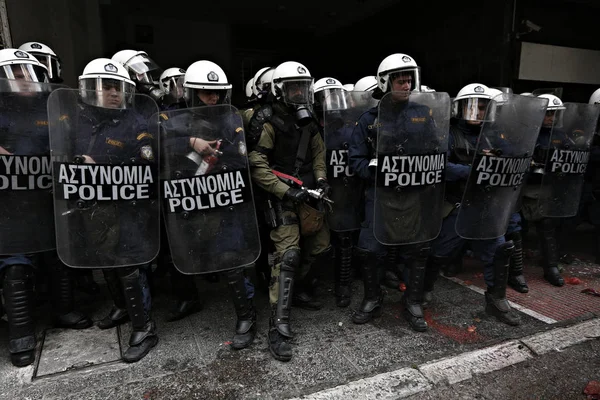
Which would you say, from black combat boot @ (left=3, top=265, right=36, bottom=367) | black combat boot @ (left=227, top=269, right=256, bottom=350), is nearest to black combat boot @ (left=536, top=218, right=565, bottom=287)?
black combat boot @ (left=227, top=269, right=256, bottom=350)

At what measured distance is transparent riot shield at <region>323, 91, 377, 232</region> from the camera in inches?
142

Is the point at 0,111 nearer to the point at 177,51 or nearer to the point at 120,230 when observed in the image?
the point at 120,230

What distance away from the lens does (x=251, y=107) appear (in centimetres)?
370

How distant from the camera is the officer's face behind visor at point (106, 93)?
2611 mm

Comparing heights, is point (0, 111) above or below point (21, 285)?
above

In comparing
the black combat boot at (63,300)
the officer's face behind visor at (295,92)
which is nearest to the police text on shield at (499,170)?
the officer's face behind visor at (295,92)

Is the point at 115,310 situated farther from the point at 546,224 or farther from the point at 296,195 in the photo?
the point at 546,224

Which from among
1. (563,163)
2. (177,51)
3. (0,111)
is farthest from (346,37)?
(0,111)

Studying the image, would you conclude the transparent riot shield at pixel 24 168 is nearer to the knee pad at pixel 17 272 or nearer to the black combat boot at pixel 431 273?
the knee pad at pixel 17 272

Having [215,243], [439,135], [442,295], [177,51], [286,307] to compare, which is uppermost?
[177,51]

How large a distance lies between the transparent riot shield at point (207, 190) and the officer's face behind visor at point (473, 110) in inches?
78.2

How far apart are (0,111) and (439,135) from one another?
2.97 m

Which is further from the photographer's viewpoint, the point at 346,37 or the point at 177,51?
the point at 346,37

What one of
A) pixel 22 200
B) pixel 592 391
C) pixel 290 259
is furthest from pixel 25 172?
pixel 592 391
